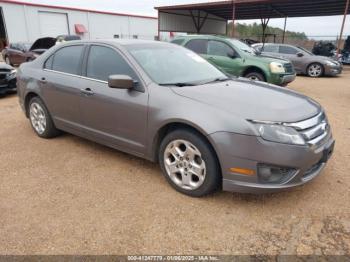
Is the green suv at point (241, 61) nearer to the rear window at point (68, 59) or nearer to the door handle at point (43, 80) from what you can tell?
the rear window at point (68, 59)

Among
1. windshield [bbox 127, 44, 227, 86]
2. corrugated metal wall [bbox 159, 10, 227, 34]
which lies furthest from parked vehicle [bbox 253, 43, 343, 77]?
corrugated metal wall [bbox 159, 10, 227, 34]

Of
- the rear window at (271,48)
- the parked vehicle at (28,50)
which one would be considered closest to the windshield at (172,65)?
the rear window at (271,48)

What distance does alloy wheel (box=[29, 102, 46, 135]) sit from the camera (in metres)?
4.88

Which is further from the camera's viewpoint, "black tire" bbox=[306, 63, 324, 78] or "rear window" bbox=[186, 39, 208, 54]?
"black tire" bbox=[306, 63, 324, 78]

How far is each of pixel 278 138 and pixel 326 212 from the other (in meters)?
0.92

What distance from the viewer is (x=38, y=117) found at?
4.99 metres

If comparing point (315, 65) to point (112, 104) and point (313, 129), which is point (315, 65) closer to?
point (313, 129)

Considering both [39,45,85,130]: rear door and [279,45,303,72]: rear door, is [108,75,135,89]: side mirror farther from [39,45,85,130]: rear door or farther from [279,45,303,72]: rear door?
[279,45,303,72]: rear door

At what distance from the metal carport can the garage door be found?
10334 mm

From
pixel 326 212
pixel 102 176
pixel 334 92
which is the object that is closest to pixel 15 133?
pixel 102 176

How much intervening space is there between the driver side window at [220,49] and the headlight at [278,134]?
6685mm

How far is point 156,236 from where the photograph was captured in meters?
2.64

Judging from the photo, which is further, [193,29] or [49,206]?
A: [193,29]

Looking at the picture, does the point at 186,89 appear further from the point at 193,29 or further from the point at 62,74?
the point at 193,29
